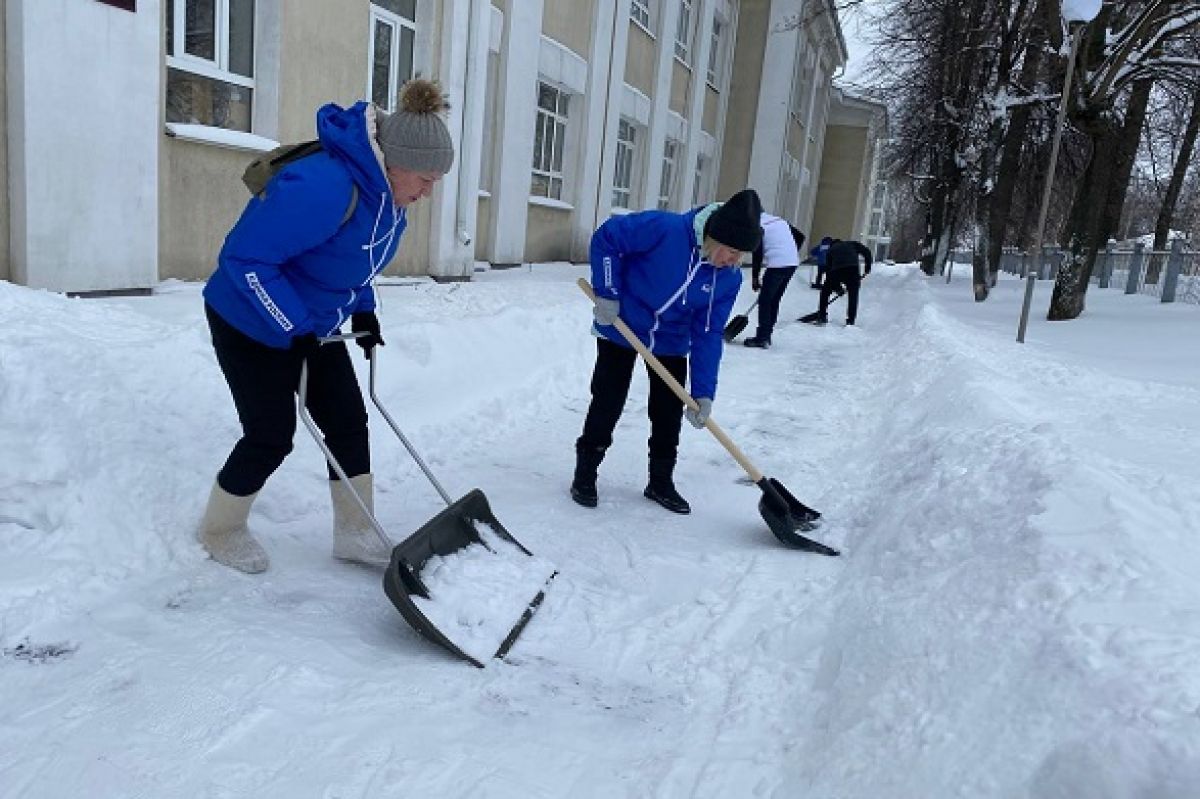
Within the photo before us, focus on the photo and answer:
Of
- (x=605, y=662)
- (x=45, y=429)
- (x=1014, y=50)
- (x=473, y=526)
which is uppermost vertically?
(x=1014, y=50)

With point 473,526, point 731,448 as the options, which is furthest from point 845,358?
point 473,526

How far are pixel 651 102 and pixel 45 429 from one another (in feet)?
52.8

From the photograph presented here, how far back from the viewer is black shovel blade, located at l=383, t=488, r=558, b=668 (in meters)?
2.71

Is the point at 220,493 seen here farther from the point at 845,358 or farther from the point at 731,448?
the point at 845,358

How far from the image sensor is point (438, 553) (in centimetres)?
302

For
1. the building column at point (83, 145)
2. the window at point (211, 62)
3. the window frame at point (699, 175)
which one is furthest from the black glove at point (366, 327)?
the window frame at point (699, 175)

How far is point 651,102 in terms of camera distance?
17797 millimetres

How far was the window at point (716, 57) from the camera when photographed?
77.0ft

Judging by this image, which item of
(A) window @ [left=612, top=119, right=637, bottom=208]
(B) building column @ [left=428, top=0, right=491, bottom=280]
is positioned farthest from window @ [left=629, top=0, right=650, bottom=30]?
(B) building column @ [left=428, top=0, right=491, bottom=280]

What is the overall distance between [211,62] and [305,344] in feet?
16.8

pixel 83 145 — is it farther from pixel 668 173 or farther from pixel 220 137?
pixel 668 173

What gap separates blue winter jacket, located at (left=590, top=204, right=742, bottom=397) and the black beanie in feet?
0.49

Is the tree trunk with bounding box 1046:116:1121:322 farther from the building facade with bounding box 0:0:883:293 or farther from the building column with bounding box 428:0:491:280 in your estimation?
the building column with bounding box 428:0:491:280

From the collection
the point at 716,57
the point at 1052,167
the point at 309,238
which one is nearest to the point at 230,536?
the point at 309,238
